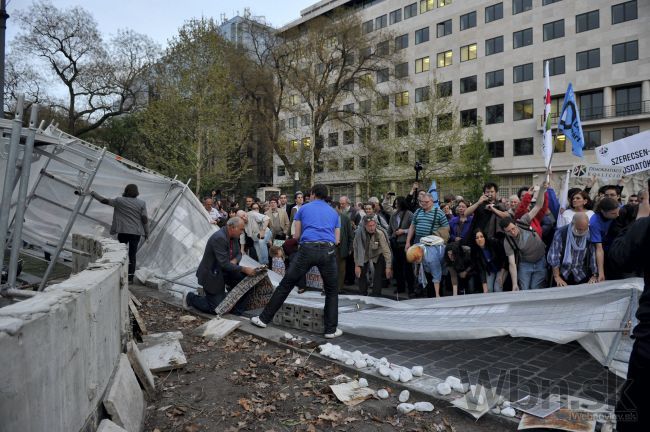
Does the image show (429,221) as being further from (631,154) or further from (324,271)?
(631,154)

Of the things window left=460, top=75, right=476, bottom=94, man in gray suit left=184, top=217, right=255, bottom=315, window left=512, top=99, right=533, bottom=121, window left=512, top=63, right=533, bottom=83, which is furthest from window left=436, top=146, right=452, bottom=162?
man in gray suit left=184, top=217, right=255, bottom=315

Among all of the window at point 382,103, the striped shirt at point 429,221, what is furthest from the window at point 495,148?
the striped shirt at point 429,221

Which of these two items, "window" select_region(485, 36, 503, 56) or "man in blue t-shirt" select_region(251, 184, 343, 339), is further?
"window" select_region(485, 36, 503, 56)

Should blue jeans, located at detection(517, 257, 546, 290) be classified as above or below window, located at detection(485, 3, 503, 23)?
below

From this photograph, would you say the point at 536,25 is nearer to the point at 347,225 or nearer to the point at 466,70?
the point at 466,70

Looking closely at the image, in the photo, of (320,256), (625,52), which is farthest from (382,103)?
(320,256)

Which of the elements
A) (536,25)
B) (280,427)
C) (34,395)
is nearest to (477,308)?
(280,427)

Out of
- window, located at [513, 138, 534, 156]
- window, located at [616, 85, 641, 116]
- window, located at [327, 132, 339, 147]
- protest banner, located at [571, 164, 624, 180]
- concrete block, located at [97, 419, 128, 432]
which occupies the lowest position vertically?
concrete block, located at [97, 419, 128, 432]

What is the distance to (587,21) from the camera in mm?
36500

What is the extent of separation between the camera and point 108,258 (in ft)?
13.4

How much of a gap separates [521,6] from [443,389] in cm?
4459

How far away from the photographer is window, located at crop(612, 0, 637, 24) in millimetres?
34375

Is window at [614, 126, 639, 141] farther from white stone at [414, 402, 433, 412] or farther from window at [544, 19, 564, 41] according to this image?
white stone at [414, 402, 433, 412]

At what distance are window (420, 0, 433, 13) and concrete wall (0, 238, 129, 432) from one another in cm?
5002
